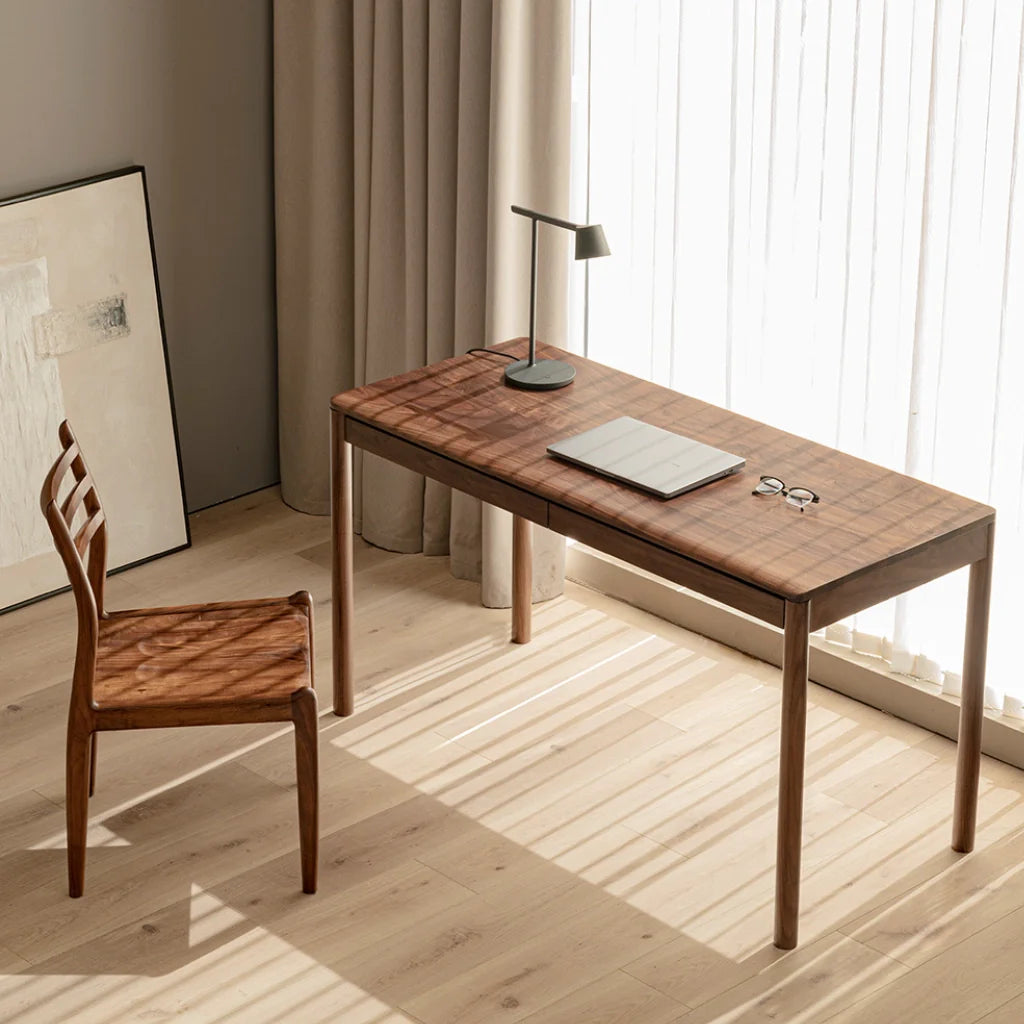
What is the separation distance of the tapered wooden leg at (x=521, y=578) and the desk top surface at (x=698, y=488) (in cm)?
43

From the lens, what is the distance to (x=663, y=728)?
3791 millimetres

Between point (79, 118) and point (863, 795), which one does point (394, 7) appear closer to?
point (79, 118)

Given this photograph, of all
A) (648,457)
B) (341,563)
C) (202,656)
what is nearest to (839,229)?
(648,457)

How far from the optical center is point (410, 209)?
4.25 meters

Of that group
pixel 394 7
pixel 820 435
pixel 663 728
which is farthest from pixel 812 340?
pixel 394 7

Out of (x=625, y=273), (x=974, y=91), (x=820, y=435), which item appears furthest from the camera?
(x=625, y=273)

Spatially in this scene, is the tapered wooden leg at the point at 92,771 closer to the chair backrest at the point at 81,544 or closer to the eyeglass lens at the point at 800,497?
the chair backrest at the point at 81,544

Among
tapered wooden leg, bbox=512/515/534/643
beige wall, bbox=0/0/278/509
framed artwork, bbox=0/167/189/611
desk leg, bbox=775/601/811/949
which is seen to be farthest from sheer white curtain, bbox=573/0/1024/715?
framed artwork, bbox=0/167/189/611

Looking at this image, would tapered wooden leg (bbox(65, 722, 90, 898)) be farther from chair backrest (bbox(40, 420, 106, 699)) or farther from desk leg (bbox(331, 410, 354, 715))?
desk leg (bbox(331, 410, 354, 715))

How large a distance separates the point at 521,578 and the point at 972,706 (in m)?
1.16

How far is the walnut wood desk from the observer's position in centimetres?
296

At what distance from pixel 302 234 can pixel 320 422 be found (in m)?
0.48

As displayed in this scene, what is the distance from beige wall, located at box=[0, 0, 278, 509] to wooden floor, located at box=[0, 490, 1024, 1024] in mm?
770

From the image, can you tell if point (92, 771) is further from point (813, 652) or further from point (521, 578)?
point (813, 652)
